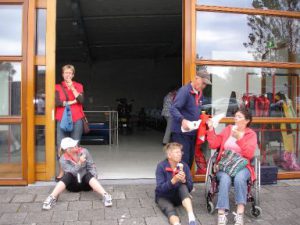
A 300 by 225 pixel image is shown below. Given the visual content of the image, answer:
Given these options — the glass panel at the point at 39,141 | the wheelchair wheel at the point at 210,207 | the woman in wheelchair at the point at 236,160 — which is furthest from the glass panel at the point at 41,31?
the wheelchair wheel at the point at 210,207

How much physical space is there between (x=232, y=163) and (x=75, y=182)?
1.91 metres

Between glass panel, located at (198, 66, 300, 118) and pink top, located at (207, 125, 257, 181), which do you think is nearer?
pink top, located at (207, 125, 257, 181)

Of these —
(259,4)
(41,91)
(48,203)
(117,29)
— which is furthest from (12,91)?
(117,29)

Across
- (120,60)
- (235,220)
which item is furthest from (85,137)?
(120,60)

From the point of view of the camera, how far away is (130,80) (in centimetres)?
2208

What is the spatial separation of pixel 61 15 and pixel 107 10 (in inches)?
58.4

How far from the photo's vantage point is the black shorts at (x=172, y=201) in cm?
407

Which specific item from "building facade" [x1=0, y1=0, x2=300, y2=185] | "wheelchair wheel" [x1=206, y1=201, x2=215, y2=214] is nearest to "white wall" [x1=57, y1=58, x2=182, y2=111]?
"building facade" [x1=0, y1=0, x2=300, y2=185]

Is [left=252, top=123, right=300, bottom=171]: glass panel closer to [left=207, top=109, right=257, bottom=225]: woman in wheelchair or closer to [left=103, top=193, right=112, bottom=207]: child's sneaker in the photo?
[left=207, top=109, right=257, bottom=225]: woman in wheelchair

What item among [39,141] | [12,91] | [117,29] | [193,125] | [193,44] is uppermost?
[117,29]

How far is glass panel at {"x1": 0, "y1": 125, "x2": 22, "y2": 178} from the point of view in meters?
5.34

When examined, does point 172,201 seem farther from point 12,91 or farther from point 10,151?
point 12,91

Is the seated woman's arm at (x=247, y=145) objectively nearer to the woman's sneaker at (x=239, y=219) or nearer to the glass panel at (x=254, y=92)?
the woman's sneaker at (x=239, y=219)

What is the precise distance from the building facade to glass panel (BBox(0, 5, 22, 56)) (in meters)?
0.01
